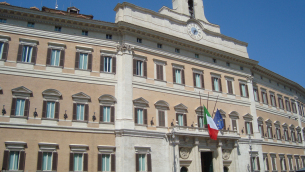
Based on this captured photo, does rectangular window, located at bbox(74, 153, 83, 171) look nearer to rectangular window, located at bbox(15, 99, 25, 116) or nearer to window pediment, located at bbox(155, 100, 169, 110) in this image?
rectangular window, located at bbox(15, 99, 25, 116)

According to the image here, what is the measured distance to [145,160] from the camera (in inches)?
1033

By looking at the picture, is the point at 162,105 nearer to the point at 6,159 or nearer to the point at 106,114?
the point at 106,114

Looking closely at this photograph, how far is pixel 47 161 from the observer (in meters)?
22.9

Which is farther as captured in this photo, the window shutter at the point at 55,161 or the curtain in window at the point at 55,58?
the curtain in window at the point at 55,58

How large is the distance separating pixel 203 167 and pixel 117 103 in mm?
11358

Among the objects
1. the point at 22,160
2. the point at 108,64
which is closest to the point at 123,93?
the point at 108,64

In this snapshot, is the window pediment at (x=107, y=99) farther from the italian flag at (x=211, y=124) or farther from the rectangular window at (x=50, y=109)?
the italian flag at (x=211, y=124)

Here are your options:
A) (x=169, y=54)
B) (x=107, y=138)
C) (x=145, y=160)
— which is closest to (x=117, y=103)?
(x=107, y=138)

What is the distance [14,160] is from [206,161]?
18.1 m

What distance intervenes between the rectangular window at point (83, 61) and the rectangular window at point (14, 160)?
8.74 metres

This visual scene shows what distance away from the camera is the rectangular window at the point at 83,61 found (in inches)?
1048

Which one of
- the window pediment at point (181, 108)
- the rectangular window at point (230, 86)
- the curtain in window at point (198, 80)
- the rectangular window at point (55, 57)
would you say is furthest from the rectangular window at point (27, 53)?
the rectangular window at point (230, 86)

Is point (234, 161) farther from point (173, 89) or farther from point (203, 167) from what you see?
point (173, 89)

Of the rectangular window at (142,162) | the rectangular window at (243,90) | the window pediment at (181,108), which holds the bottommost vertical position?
the rectangular window at (142,162)
